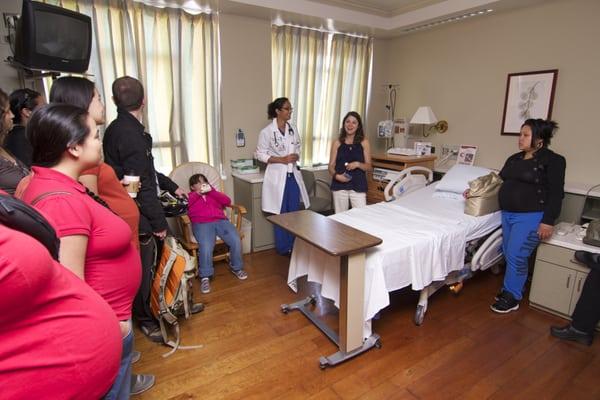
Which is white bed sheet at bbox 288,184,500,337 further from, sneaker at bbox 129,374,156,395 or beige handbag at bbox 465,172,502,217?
sneaker at bbox 129,374,156,395

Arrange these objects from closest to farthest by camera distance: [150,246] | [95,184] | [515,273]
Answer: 1. [95,184]
2. [150,246]
3. [515,273]

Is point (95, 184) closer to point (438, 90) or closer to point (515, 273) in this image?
point (515, 273)

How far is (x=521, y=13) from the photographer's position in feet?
10.8

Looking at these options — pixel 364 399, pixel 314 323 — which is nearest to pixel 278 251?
pixel 314 323

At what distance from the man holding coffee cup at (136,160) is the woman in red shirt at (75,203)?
780 mm

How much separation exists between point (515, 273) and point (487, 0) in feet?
8.01

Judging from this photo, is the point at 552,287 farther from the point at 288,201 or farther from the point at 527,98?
the point at 288,201

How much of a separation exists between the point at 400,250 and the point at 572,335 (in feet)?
4.20

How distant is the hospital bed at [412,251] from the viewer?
2051mm

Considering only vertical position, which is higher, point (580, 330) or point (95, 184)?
point (95, 184)

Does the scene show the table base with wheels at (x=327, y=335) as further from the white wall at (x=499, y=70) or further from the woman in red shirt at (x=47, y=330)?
the white wall at (x=499, y=70)

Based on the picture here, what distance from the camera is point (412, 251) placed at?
7.04 ft

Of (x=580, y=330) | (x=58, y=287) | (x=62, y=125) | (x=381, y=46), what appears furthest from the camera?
(x=381, y=46)

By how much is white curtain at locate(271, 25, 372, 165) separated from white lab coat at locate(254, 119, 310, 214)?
74 cm
